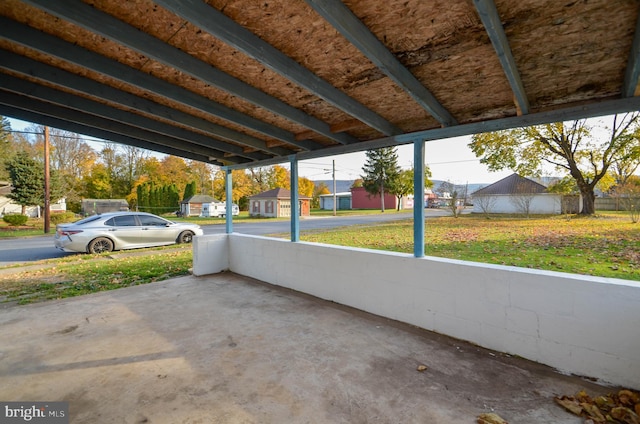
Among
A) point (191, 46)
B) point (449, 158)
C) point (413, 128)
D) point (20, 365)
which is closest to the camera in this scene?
point (191, 46)

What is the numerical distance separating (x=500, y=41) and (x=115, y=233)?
11022mm

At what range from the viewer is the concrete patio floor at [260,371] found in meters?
2.13

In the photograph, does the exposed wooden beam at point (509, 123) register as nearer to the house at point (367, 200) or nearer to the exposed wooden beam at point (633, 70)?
the exposed wooden beam at point (633, 70)

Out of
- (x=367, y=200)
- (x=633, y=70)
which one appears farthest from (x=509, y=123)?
(x=367, y=200)

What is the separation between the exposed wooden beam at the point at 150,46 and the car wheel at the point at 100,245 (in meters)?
9.03

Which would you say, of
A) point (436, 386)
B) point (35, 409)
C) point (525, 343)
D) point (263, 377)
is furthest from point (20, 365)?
point (525, 343)

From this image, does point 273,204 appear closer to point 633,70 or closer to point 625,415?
point 633,70

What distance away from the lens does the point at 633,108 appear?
249 cm

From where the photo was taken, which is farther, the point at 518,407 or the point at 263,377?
the point at 263,377

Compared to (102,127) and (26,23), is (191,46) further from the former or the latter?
(102,127)

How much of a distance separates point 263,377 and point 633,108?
3.91 m

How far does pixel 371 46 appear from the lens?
2.02 meters

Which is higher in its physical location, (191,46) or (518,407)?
(191,46)

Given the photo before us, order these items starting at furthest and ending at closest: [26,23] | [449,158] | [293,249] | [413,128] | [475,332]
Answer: [449,158] < [293,249] < [413,128] < [475,332] < [26,23]
